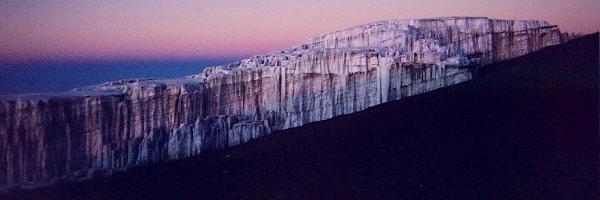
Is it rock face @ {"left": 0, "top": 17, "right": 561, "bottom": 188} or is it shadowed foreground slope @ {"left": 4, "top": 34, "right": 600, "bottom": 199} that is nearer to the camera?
shadowed foreground slope @ {"left": 4, "top": 34, "right": 600, "bottom": 199}

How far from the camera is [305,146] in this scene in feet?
62.5

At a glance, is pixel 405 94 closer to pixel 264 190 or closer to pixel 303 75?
pixel 303 75

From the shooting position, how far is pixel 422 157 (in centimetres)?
1666

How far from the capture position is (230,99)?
66.3 ft

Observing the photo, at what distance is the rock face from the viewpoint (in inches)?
555

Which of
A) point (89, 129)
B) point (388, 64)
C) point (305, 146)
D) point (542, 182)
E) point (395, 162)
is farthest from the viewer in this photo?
point (388, 64)

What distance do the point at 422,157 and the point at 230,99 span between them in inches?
328

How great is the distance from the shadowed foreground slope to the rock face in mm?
759

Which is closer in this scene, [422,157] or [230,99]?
[422,157]

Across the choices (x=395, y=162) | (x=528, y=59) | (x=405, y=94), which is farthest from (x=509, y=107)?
(x=528, y=59)

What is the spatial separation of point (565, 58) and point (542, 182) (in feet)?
61.5

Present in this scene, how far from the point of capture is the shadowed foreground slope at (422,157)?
13906 mm

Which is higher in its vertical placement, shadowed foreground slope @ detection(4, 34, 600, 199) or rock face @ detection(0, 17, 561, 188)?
rock face @ detection(0, 17, 561, 188)

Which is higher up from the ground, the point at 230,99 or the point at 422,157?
the point at 230,99
